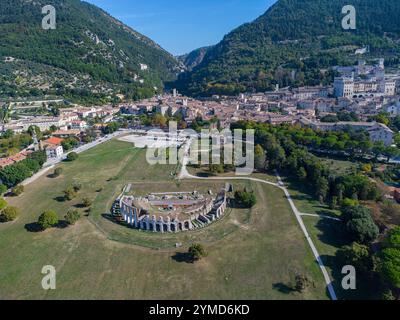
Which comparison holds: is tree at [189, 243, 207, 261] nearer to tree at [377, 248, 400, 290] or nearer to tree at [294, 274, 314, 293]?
tree at [294, 274, 314, 293]

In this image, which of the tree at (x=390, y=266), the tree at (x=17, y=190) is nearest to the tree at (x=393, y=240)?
the tree at (x=390, y=266)

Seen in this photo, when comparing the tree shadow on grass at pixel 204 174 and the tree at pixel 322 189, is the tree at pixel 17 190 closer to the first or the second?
the tree shadow on grass at pixel 204 174

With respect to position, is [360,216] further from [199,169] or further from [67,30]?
[67,30]

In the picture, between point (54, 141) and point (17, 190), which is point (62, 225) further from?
point (54, 141)

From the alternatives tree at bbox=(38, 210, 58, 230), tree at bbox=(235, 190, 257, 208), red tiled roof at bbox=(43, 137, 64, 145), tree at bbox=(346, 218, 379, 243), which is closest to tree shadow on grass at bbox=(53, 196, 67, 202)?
tree at bbox=(38, 210, 58, 230)

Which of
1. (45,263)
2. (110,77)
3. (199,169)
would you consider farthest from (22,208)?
(110,77)

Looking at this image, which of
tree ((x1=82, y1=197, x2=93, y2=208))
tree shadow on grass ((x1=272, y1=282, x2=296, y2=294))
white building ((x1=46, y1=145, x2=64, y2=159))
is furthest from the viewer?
white building ((x1=46, y1=145, x2=64, y2=159))
